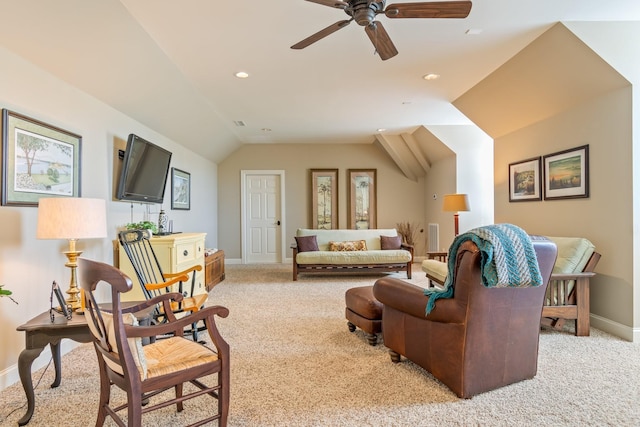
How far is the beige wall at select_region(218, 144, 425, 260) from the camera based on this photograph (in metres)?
7.61

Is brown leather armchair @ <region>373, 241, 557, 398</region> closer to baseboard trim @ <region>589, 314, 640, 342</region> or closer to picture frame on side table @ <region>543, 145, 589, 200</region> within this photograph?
baseboard trim @ <region>589, 314, 640, 342</region>

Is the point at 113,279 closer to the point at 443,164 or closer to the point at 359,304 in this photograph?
the point at 359,304

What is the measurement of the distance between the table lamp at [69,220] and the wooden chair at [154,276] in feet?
1.71

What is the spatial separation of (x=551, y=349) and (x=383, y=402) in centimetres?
166

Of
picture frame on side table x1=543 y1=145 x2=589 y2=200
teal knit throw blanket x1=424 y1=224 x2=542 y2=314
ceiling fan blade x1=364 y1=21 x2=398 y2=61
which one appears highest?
ceiling fan blade x1=364 y1=21 x2=398 y2=61

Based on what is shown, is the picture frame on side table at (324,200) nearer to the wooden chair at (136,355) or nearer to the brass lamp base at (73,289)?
the brass lamp base at (73,289)

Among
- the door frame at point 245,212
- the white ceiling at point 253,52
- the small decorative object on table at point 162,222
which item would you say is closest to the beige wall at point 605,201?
the white ceiling at point 253,52

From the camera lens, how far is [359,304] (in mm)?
2930

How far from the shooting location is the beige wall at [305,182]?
761 centimetres

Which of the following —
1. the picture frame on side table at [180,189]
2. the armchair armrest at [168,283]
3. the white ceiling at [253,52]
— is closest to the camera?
the white ceiling at [253,52]

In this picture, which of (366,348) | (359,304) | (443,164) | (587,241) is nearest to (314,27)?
(359,304)

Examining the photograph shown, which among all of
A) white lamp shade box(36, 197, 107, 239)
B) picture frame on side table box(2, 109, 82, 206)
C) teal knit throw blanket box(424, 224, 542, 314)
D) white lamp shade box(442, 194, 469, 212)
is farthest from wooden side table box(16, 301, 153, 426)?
white lamp shade box(442, 194, 469, 212)

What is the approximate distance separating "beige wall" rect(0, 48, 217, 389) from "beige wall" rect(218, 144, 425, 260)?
150 inches

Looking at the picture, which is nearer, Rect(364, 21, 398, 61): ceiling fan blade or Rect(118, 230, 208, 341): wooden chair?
Rect(364, 21, 398, 61): ceiling fan blade
